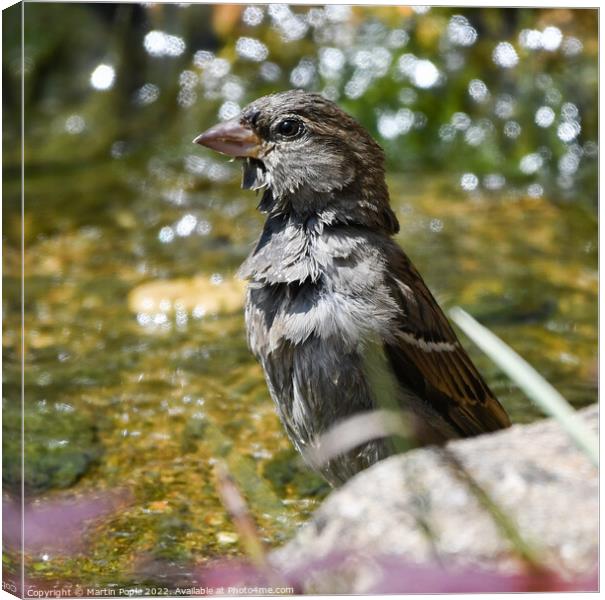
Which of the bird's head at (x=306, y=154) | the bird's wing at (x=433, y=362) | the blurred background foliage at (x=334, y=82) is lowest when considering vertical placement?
the bird's wing at (x=433, y=362)

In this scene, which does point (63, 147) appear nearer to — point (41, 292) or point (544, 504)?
point (41, 292)

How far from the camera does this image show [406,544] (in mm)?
2537

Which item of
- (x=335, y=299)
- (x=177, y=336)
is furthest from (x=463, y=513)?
(x=177, y=336)

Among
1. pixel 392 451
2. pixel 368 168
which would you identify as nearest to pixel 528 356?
pixel 368 168

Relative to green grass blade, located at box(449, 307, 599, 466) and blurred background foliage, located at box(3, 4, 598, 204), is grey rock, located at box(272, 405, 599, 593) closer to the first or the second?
green grass blade, located at box(449, 307, 599, 466)

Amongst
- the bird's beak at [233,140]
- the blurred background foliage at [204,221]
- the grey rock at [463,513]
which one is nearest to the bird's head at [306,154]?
the bird's beak at [233,140]

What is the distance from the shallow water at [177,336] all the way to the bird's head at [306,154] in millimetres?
859

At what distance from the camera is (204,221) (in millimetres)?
6660

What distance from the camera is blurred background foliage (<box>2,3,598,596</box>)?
167 inches

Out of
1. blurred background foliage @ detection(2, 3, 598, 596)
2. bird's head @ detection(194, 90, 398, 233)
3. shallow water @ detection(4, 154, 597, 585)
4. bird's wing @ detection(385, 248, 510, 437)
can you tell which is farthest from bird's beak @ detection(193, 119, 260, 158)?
shallow water @ detection(4, 154, 597, 585)

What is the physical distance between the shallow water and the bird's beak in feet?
3.11

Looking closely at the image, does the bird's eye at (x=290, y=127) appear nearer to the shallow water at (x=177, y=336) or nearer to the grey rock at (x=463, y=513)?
the shallow water at (x=177, y=336)

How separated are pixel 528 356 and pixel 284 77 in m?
2.57

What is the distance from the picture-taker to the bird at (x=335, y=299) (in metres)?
3.46
